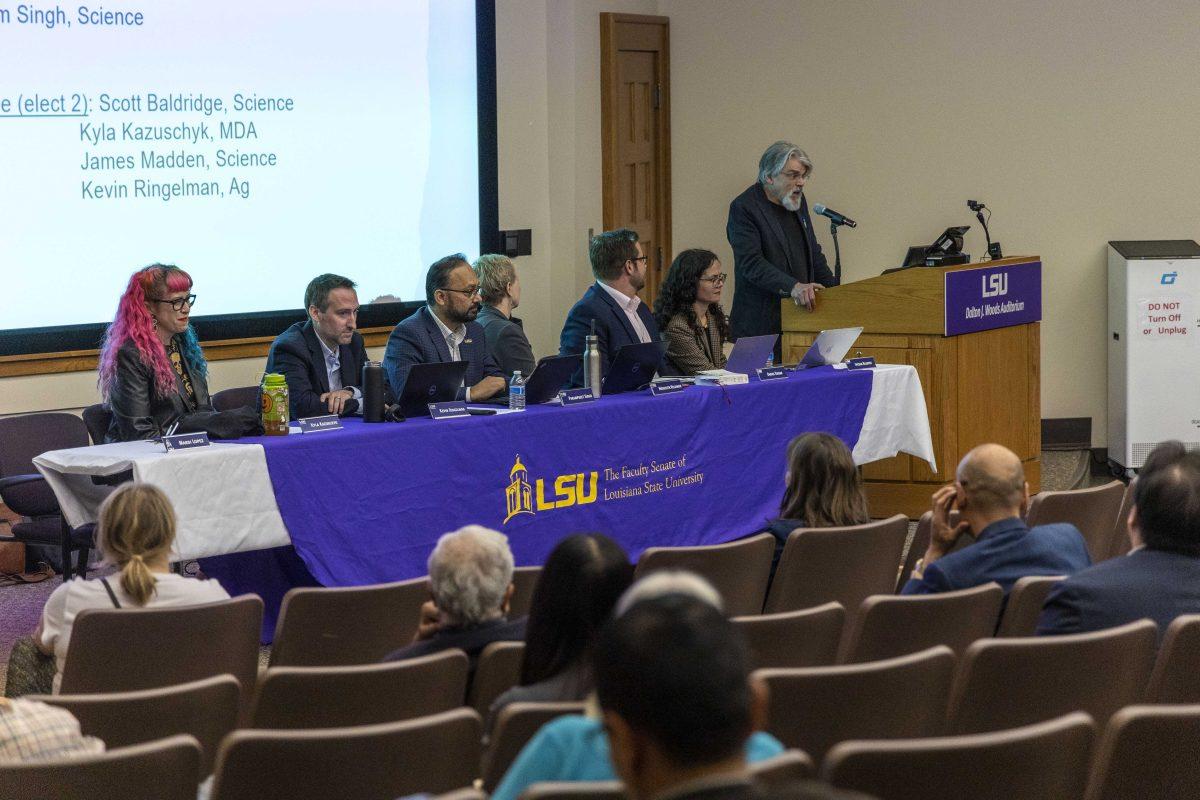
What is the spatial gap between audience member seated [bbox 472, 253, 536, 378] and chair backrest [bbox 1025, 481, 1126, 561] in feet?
7.73

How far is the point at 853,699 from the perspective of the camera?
240 centimetres

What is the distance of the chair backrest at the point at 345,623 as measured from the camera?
3.21 metres

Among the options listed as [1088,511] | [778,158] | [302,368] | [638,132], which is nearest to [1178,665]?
[1088,511]

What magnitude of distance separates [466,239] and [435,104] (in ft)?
2.48

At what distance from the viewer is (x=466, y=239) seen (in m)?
8.11

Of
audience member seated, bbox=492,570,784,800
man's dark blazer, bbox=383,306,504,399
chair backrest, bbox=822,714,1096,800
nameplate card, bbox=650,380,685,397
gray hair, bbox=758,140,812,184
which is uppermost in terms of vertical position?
gray hair, bbox=758,140,812,184

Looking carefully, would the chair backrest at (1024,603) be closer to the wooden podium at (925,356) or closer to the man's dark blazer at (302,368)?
the man's dark blazer at (302,368)

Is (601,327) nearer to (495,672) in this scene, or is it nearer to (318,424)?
(318,424)

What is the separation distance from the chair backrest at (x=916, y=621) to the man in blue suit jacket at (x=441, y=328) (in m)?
2.61

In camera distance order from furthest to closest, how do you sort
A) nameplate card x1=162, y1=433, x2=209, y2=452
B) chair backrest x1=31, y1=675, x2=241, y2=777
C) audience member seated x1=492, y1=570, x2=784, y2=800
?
nameplate card x1=162, y1=433, x2=209, y2=452 → chair backrest x1=31, y1=675, x2=241, y2=777 → audience member seated x1=492, y1=570, x2=784, y2=800

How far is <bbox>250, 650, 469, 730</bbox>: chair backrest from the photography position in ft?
8.29

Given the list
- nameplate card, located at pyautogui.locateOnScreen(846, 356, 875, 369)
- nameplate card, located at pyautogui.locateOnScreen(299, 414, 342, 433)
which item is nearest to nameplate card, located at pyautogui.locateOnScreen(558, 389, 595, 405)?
nameplate card, located at pyautogui.locateOnScreen(299, 414, 342, 433)

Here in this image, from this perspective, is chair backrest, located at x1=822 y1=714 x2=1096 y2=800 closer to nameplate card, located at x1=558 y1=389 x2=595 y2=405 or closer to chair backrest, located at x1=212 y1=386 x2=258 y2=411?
nameplate card, located at x1=558 y1=389 x2=595 y2=405

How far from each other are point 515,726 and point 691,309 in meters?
4.09
